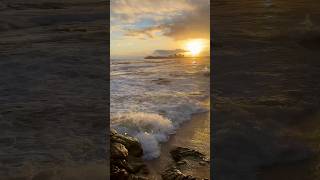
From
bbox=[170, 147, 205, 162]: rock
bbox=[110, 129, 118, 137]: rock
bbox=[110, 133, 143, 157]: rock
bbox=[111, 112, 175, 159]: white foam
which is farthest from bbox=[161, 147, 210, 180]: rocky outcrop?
bbox=[110, 129, 118, 137]: rock

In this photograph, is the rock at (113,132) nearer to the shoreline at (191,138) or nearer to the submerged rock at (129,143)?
the submerged rock at (129,143)

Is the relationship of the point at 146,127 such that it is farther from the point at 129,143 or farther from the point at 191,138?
the point at 191,138

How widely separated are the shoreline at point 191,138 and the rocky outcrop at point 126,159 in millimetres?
110

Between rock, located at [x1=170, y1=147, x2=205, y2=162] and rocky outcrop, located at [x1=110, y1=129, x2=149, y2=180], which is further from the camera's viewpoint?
rock, located at [x1=170, y1=147, x2=205, y2=162]

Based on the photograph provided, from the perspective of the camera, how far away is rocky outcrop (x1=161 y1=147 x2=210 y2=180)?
4016mm

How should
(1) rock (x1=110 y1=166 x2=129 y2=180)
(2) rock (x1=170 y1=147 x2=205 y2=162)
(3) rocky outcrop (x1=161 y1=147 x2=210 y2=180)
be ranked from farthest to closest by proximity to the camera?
(2) rock (x1=170 y1=147 x2=205 y2=162), (3) rocky outcrop (x1=161 y1=147 x2=210 y2=180), (1) rock (x1=110 y1=166 x2=129 y2=180)

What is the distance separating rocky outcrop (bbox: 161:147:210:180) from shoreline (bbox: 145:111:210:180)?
1.7 inches

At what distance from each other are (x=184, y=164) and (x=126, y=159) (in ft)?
1.82

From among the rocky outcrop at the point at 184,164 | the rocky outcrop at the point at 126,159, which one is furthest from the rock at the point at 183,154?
the rocky outcrop at the point at 126,159

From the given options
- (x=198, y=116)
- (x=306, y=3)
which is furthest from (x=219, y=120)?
(x=306, y=3)

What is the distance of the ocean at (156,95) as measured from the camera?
13.9 feet

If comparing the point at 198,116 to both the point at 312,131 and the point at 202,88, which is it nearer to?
the point at 202,88

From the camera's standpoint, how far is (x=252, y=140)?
144 inches

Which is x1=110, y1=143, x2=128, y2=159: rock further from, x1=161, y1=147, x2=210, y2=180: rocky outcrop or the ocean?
x1=161, y1=147, x2=210, y2=180: rocky outcrop
